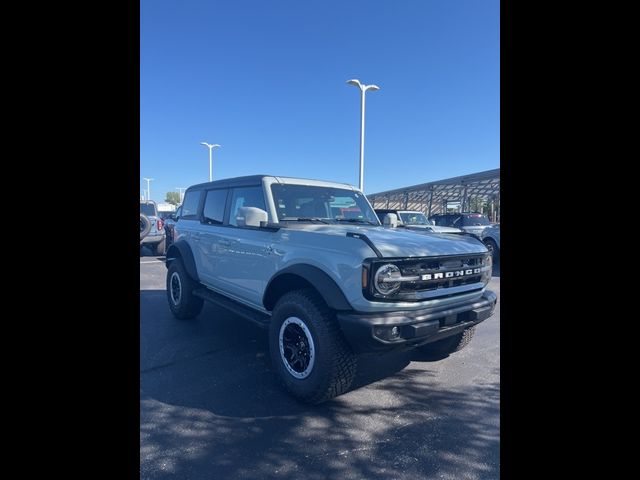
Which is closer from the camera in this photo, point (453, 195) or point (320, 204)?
point (320, 204)

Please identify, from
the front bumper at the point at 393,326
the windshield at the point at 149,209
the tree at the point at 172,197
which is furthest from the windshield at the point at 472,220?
the tree at the point at 172,197

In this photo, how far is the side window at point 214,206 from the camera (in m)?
4.66

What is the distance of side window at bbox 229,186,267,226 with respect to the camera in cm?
392

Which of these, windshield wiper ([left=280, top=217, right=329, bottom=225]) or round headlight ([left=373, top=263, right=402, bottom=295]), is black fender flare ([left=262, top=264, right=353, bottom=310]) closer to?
round headlight ([left=373, top=263, right=402, bottom=295])

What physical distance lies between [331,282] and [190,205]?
3743mm

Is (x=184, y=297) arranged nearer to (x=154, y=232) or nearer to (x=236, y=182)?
(x=236, y=182)

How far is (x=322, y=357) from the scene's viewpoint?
2.68 meters

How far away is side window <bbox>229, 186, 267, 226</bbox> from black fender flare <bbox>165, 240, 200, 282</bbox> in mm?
1071

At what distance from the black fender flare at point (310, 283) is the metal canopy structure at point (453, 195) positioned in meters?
17.6

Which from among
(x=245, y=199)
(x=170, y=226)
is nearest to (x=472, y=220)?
(x=170, y=226)

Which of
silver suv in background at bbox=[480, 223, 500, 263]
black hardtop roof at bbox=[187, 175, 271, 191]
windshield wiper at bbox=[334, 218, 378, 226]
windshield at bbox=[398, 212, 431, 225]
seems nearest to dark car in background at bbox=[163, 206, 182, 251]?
black hardtop roof at bbox=[187, 175, 271, 191]

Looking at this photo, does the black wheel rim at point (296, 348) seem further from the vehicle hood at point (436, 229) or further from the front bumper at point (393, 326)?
the vehicle hood at point (436, 229)
